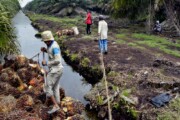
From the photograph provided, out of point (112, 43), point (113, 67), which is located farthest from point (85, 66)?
point (112, 43)

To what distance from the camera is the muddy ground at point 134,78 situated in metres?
10.5

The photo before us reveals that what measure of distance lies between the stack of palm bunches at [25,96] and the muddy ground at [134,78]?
1475mm

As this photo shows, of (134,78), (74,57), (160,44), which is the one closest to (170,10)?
(160,44)

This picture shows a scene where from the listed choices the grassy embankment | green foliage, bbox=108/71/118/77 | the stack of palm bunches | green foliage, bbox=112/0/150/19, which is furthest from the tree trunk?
the stack of palm bunches

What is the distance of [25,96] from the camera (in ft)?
32.2

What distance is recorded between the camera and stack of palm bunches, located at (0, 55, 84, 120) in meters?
9.12

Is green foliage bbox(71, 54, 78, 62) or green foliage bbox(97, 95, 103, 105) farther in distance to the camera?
green foliage bbox(71, 54, 78, 62)

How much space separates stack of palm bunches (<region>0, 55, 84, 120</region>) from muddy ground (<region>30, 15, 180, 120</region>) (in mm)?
1475

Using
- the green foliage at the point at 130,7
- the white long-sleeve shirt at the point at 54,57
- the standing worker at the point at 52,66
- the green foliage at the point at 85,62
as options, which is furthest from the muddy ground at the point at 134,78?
the green foliage at the point at 130,7

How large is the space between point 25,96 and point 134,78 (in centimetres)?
489

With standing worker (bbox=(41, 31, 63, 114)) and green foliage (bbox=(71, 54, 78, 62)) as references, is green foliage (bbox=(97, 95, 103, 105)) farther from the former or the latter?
green foliage (bbox=(71, 54, 78, 62))

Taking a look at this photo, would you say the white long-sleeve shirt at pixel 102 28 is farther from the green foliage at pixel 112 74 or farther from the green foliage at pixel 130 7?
the green foliage at pixel 130 7

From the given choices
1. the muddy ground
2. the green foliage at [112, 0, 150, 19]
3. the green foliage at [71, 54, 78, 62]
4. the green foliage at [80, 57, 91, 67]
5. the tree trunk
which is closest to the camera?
the muddy ground

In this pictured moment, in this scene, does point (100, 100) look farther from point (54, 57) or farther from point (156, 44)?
point (156, 44)
